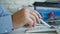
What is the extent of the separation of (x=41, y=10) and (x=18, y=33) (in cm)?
79

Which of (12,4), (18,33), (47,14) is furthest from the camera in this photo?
(12,4)

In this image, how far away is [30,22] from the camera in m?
0.67

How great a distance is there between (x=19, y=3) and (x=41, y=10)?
1.21 ft

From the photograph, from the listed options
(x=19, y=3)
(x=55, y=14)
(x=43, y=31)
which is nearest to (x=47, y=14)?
(x=55, y=14)

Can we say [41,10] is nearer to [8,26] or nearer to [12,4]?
[12,4]

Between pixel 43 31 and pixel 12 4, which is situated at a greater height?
pixel 12 4

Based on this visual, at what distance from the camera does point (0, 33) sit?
0.63 meters

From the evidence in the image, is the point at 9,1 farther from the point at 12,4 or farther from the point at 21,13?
the point at 21,13

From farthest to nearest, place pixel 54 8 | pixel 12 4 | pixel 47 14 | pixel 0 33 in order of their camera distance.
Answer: pixel 12 4, pixel 54 8, pixel 47 14, pixel 0 33

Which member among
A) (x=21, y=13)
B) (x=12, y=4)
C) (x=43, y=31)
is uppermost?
(x=12, y=4)

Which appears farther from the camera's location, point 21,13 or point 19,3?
point 19,3

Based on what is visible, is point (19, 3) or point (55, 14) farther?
point (19, 3)

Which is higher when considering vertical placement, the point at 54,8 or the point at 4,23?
the point at 54,8

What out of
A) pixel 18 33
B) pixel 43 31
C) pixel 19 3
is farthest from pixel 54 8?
pixel 18 33
